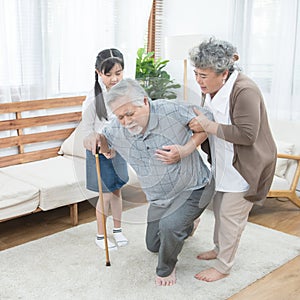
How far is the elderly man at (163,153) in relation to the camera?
82.6 inches

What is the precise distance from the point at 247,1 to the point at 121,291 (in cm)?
294

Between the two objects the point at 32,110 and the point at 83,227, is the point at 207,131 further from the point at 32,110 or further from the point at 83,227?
the point at 32,110

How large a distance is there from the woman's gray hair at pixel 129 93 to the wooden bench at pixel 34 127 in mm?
1720

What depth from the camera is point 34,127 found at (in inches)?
152

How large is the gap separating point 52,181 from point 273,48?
7.51 feet

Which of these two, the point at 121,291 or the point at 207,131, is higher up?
the point at 207,131


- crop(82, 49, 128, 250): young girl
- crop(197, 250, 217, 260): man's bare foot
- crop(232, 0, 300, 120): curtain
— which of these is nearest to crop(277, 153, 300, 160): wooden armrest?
crop(232, 0, 300, 120): curtain

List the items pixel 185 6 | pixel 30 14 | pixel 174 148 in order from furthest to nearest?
pixel 185 6
pixel 30 14
pixel 174 148

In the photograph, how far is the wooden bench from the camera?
3.67 m

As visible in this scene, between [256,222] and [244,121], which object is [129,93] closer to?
[244,121]

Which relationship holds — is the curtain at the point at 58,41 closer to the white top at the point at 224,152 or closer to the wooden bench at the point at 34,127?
the wooden bench at the point at 34,127

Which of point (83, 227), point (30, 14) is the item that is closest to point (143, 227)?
point (83, 227)

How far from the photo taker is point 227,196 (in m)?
2.46

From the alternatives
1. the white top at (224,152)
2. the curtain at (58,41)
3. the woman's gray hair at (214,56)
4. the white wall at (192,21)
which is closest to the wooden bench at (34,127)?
the curtain at (58,41)
